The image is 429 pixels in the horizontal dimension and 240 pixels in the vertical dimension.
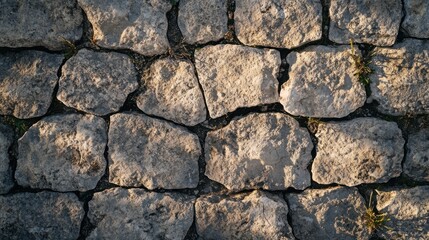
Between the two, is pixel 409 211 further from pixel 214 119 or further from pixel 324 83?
pixel 214 119

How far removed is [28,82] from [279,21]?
1.34m

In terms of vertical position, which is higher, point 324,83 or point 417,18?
point 417,18

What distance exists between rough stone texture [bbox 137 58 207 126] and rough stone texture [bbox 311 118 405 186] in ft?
2.16

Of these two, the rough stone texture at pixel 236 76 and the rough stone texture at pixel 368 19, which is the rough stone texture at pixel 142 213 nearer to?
the rough stone texture at pixel 236 76

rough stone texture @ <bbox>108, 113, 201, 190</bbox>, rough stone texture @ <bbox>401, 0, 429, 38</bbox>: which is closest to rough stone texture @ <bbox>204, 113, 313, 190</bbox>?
rough stone texture @ <bbox>108, 113, 201, 190</bbox>

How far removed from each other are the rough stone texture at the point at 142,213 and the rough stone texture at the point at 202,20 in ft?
2.79

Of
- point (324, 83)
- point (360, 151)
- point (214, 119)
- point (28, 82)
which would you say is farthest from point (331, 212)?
point (28, 82)

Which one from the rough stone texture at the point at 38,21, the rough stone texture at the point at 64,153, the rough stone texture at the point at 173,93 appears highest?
the rough stone texture at the point at 38,21

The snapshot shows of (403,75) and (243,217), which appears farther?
(243,217)

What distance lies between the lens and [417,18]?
208 centimetres

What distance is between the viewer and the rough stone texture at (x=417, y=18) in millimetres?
2068

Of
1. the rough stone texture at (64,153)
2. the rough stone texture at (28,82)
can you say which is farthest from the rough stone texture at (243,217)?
the rough stone texture at (28,82)

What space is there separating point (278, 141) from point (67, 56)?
1.20 metres

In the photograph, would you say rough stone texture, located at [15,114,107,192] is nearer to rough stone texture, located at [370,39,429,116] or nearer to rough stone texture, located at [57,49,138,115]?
rough stone texture, located at [57,49,138,115]
